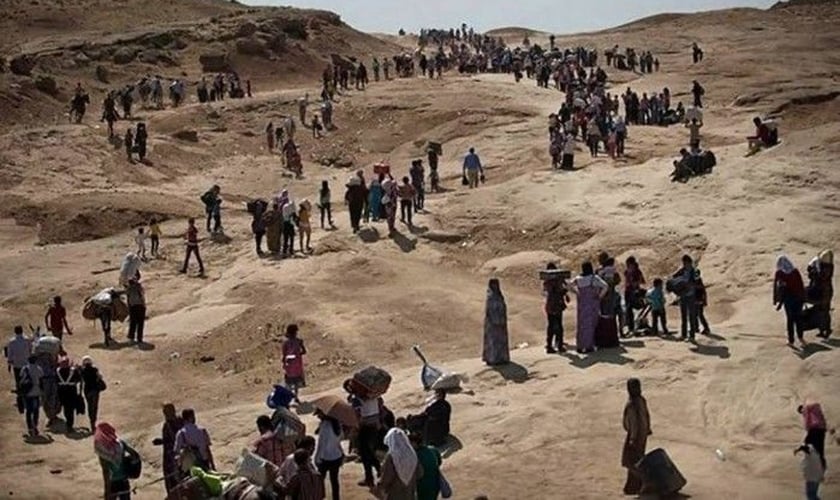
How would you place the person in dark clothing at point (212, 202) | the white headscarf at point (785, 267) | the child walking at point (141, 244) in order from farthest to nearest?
the person in dark clothing at point (212, 202) < the child walking at point (141, 244) < the white headscarf at point (785, 267)

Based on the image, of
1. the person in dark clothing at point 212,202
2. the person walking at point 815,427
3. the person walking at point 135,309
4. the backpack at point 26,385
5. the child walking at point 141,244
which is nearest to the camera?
the person walking at point 815,427

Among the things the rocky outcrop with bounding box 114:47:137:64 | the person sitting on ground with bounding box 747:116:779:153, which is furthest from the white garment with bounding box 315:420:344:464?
the rocky outcrop with bounding box 114:47:137:64

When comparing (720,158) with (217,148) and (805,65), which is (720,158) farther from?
(805,65)

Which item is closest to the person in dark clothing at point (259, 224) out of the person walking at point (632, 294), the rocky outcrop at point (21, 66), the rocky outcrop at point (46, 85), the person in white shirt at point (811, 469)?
the person walking at point (632, 294)

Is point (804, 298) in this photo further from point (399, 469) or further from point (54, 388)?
point (54, 388)

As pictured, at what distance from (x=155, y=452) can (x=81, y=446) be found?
1210 mm

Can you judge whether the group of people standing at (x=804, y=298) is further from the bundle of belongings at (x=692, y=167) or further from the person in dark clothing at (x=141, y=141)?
the person in dark clothing at (x=141, y=141)

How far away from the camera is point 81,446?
15898mm

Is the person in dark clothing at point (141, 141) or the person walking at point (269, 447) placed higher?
the person in dark clothing at point (141, 141)

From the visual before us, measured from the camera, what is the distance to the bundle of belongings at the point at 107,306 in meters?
21.0

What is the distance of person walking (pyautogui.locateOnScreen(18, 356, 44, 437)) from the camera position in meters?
16.2

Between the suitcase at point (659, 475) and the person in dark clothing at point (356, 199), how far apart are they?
13837 mm

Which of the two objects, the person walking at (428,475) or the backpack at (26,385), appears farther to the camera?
the backpack at (26,385)

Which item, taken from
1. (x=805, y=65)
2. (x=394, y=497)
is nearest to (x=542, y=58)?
(x=805, y=65)
